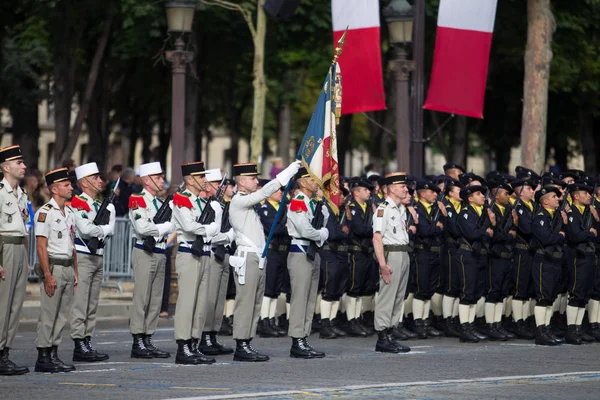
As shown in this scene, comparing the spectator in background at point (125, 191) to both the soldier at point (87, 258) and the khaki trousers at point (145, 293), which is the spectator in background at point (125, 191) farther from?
the soldier at point (87, 258)

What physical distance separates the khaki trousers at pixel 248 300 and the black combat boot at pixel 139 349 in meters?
1.03

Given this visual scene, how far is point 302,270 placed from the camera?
584 inches

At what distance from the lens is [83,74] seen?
4066 centimetres

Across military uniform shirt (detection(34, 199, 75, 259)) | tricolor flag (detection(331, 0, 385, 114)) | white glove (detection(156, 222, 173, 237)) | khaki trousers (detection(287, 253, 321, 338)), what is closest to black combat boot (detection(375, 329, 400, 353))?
khaki trousers (detection(287, 253, 321, 338))

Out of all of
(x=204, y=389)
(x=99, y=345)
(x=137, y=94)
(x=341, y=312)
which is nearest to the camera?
(x=204, y=389)

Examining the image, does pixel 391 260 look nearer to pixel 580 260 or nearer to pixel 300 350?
pixel 300 350

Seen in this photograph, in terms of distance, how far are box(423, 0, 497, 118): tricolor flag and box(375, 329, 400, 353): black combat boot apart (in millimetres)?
7512

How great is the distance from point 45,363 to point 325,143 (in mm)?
3727

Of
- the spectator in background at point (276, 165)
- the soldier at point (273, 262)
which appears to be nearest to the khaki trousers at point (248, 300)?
the soldier at point (273, 262)

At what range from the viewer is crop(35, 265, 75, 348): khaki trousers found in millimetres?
13461

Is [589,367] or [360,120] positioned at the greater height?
[360,120]

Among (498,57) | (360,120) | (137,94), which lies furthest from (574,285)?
(360,120)

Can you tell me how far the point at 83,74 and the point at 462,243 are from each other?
24844 mm

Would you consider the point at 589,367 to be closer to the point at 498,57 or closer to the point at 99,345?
the point at 99,345
